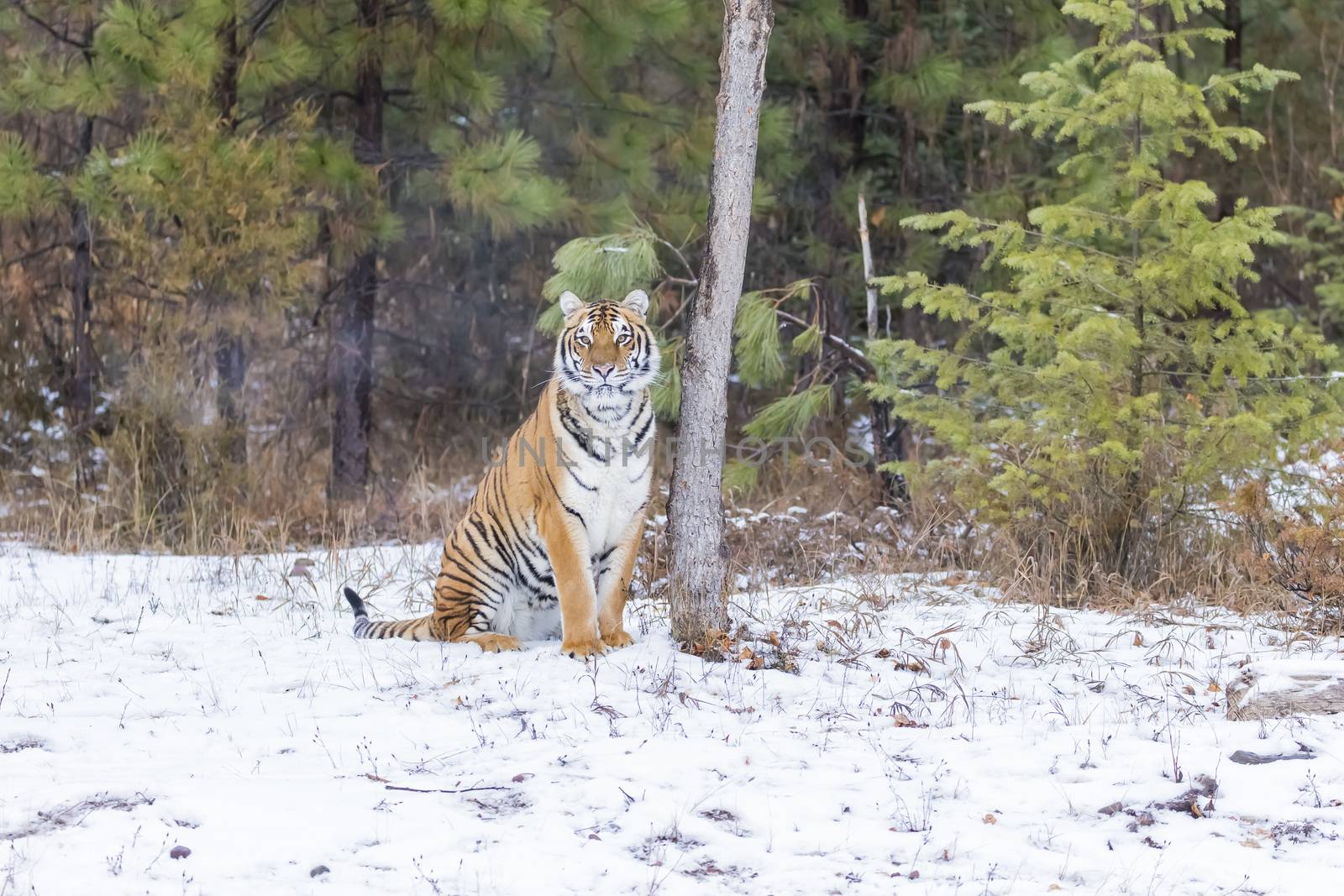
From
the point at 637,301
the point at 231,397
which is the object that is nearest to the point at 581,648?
the point at 637,301

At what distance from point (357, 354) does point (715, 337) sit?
6532 mm

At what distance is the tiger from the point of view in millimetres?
6270

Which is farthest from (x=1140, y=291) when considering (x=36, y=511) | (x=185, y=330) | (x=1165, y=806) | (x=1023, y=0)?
(x=36, y=511)

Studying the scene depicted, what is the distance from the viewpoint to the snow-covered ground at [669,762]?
4113 mm

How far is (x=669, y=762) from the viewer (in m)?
4.91

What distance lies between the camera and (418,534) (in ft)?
33.2

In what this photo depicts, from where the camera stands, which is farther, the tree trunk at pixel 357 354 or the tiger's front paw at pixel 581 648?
the tree trunk at pixel 357 354

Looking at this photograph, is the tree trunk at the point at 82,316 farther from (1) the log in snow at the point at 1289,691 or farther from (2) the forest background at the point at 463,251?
(1) the log in snow at the point at 1289,691

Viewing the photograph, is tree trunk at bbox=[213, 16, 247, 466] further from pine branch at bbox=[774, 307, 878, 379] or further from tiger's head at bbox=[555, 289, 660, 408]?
tiger's head at bbox=[555, 289, 660, 408]

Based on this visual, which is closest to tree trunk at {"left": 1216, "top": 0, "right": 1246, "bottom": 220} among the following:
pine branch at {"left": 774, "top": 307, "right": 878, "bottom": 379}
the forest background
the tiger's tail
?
the forest background

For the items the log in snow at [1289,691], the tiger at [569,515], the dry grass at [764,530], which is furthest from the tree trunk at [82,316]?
the log in snow at [1289,691]

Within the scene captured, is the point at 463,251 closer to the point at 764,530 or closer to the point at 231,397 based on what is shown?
the point at 231,397

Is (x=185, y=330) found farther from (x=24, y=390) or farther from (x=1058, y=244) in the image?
(x=1058, y=244)

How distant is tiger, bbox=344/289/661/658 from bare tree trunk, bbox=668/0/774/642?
0.74 ft
